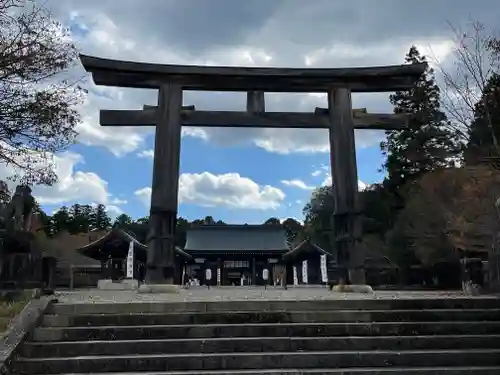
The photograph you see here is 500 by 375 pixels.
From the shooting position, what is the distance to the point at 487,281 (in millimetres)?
10602

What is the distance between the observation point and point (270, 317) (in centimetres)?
657

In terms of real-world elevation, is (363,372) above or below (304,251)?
below

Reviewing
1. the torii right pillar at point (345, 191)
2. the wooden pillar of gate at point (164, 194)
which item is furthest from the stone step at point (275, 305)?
the wooden pillar of gate at point (164, 194)

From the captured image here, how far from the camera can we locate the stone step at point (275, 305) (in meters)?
6.66

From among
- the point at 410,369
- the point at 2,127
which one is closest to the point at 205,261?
the point at 2,127

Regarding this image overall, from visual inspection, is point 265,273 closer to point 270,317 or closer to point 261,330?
point 270,317

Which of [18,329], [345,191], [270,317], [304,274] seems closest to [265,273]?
[304,274]

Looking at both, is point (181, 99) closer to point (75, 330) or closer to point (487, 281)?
point (75, 330)

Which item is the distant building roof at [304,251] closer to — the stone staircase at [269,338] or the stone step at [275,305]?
the stone step at [275,305]

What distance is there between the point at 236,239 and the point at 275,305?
1339 inches

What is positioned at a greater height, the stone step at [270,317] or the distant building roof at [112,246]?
the distant building roof at [112,246]

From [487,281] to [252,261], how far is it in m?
28.7

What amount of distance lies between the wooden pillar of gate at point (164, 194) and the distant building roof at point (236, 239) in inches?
1041

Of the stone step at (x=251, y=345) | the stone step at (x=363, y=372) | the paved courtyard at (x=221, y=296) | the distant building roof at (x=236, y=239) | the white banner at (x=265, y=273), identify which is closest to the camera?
the stone step at (x=363, y=372)
